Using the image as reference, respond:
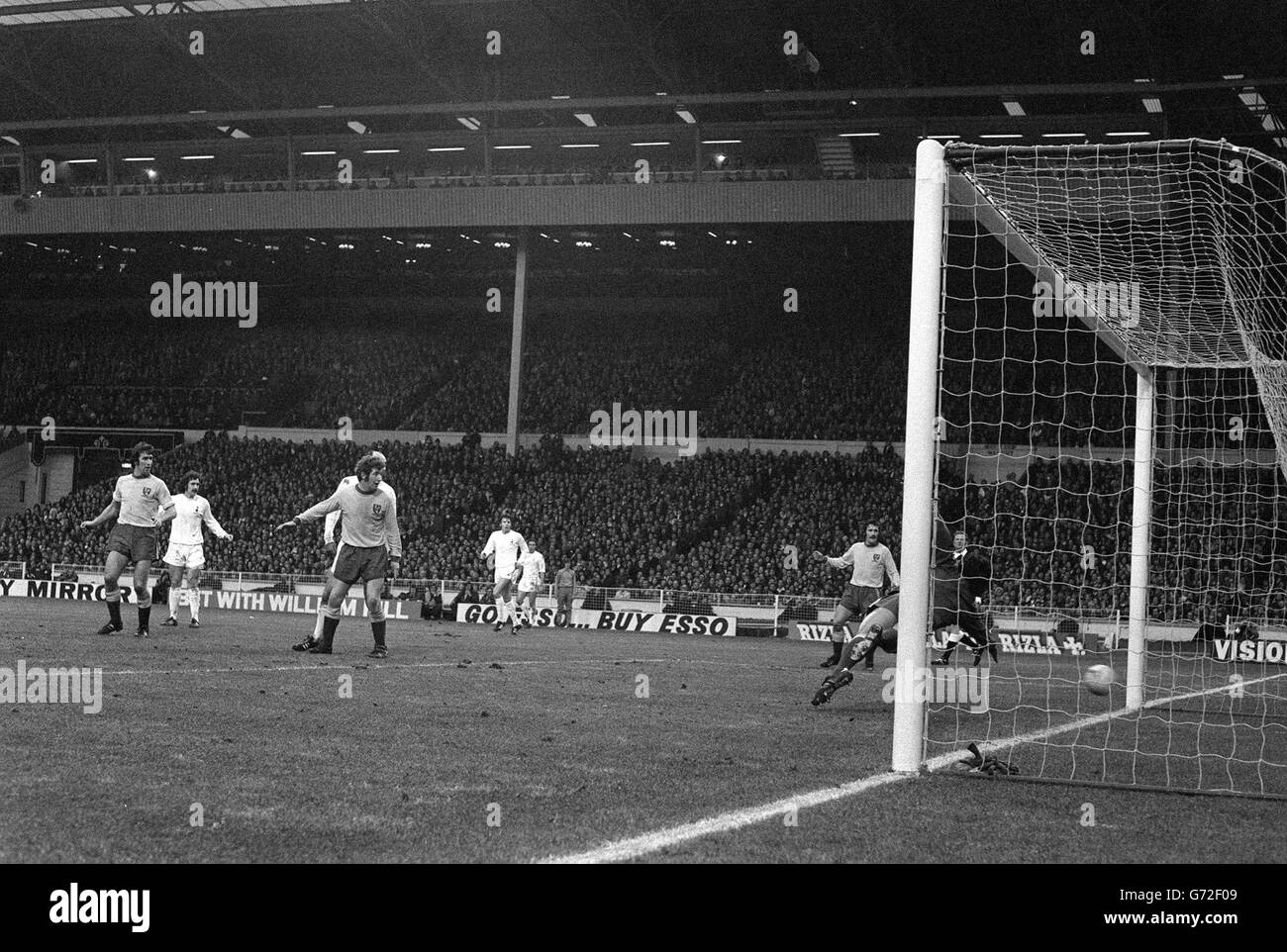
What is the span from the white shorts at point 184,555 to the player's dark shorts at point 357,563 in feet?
21.8

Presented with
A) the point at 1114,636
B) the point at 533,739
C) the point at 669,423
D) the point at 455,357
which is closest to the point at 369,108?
the point at 455,357

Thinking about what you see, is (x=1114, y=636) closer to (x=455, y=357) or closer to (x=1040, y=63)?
(x=1040, y=63)

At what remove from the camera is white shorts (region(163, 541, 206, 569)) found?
2038 centimetres

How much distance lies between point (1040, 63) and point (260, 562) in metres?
25.0

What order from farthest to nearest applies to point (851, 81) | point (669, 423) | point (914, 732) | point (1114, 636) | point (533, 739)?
1. point (669, 423)
2. point (851, 81)
3. point (1114, 636)
4. point (533, 739)
5. point (914, 732)

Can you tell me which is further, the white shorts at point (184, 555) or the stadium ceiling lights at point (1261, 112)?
the stadium ceiling lights at point (1261, 112)

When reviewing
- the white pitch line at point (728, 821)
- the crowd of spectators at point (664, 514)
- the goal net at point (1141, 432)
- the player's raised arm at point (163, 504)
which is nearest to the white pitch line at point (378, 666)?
the player's raised arm at point (163, 504)

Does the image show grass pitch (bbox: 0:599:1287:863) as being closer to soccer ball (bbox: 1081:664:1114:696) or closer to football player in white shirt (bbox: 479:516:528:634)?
soccer ball (bbox: 1081:664:1114:696)

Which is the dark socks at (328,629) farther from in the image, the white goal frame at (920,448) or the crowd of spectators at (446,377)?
the crowd of spectators at (446,377)

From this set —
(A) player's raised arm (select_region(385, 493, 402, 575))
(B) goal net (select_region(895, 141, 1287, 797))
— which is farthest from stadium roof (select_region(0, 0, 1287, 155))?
(A) player's raised arm (select_region(385, 493, 402, 575))

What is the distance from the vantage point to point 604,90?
42.3m

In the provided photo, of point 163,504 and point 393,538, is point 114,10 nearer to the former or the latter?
point 163,504

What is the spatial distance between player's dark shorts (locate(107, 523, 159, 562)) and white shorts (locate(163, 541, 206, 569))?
13.6ft

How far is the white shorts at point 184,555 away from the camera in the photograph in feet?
66.8
